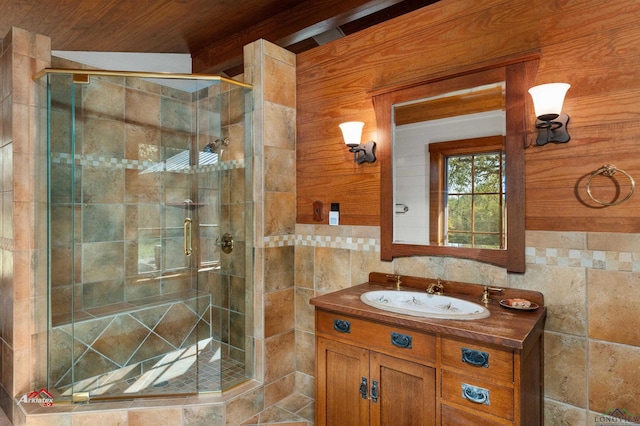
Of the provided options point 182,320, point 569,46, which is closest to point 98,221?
point 182,320

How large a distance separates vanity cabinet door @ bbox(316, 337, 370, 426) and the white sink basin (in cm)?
27

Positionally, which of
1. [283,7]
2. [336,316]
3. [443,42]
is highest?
[283,7]

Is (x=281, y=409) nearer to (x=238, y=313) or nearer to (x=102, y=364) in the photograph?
(x=238, y=313)

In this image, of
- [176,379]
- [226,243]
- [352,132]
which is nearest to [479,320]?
[352,132]

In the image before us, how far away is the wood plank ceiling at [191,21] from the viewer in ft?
8.02

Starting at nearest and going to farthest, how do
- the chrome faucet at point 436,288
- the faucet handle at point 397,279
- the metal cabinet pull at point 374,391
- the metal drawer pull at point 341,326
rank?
1. the metal cabinet pull at point 374,391
2. the metal drawer pull at point 341,326
3. the chrome faucet at point 436,288
4. the faucet handle at point 397,279

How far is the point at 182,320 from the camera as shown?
2.64 meters

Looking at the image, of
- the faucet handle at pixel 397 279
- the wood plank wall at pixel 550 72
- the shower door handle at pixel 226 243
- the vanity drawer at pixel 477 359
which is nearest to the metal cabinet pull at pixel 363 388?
the vanity drawer at pixel 477 359

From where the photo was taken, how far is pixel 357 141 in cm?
229

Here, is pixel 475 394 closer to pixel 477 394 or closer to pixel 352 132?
pixel 477 394

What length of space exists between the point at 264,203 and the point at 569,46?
186 cm

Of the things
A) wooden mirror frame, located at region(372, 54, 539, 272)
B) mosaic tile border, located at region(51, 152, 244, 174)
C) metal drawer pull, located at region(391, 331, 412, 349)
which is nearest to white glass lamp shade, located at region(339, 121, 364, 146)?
wooden mirror frame, located at region(372, 54, 539, 272)

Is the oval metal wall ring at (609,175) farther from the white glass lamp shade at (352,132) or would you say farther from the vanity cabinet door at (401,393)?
the white glass lamp shade at (352,132)

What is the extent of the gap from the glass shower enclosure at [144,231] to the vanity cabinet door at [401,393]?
3.54 ft
